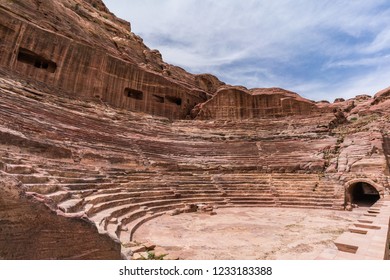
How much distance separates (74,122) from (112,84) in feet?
36.2

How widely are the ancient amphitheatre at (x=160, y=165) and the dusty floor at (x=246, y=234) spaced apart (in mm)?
56

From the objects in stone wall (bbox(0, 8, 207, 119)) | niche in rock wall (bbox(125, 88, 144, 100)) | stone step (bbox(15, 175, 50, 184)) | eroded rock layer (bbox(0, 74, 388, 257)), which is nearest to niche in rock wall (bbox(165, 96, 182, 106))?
stone wall (bbox(0, 8, 207, 119))

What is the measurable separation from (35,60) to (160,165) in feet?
50.4

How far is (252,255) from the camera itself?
6.30 metres

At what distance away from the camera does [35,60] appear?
21.6m

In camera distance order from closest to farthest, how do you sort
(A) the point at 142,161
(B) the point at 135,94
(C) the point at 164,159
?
(A) the point at 142,161 → (C) the point at 164,159 → (B) the point at 135,94

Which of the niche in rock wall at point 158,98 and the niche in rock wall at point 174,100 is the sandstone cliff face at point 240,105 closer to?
the niche in rock wall at point 174,100

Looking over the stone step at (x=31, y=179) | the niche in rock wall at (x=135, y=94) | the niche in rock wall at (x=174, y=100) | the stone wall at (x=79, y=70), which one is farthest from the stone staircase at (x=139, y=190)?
the niche in rock wall at (x=174, y=100)

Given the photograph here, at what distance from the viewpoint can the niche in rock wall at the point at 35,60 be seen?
20.8 meters

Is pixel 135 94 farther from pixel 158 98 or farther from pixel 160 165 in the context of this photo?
pixel 160 165

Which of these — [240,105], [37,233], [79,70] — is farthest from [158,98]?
[37,233]

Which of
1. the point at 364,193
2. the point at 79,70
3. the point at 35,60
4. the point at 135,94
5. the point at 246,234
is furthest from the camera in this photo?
the point at 135,94

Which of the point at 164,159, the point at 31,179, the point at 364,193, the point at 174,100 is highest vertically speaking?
the point at 174,100

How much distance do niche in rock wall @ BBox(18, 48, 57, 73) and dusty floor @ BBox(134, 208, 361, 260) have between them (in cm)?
1908
